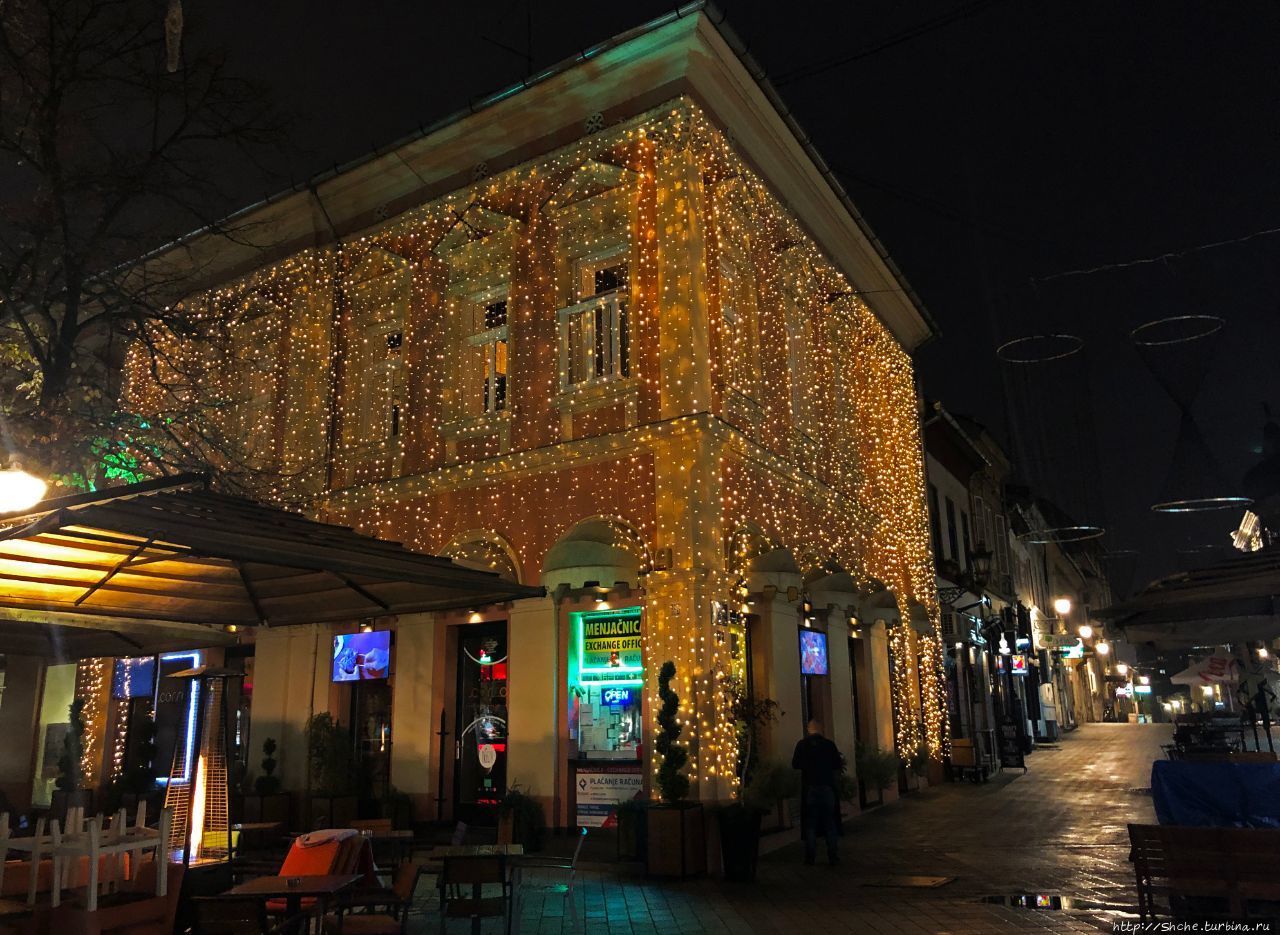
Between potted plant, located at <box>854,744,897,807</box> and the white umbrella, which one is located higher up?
the white umbrella

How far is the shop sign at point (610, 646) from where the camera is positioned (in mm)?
12375

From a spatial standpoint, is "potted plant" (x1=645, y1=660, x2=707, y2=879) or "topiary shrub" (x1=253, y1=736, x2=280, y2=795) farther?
"topiary shrub" (x1=253, y1=736, x2=280, y2=795)

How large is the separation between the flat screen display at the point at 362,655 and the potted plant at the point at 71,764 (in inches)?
179

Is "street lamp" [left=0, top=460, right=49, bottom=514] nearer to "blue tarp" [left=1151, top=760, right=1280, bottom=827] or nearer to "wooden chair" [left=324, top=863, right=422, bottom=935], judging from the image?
"wooden chair" [left=324, top=863, right=422, bottom=935]

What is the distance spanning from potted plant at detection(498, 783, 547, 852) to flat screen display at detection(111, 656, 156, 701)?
9.51m

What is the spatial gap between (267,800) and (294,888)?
9.22m

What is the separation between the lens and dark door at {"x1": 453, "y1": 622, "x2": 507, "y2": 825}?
520 inches

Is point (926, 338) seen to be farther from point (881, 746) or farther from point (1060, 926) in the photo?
point (1060, 926)

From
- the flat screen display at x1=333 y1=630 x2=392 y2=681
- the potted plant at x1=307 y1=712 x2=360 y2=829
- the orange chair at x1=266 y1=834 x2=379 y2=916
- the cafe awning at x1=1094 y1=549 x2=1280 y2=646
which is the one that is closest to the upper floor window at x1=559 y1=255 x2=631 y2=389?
the flat screen display at x1=333 y1=630 x2=392 y2=681

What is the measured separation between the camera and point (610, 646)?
12.5 metres

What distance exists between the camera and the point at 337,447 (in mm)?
16203

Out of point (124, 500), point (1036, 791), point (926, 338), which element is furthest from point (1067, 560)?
point (124, 500)

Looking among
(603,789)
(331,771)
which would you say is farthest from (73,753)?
(603,789)

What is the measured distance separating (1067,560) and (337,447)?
4912 centimetres
